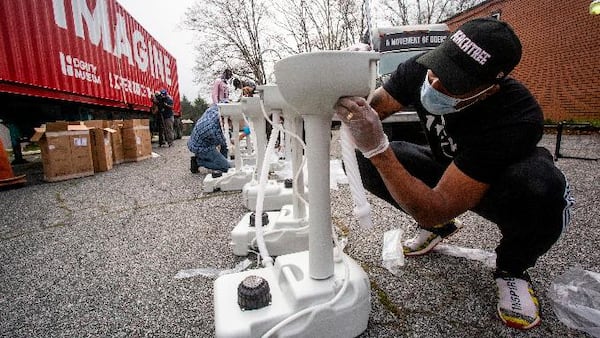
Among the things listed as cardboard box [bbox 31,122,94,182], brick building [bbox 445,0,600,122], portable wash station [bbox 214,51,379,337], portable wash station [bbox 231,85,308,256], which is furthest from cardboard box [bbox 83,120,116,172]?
brick building [bbox 445,0,600,122]

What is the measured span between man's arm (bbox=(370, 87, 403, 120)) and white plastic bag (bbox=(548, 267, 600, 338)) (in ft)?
2.78

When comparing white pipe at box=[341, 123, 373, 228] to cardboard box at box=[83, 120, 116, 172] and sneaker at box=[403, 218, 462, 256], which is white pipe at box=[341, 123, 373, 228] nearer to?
sneaker at box=[403, 218, 462, 256]

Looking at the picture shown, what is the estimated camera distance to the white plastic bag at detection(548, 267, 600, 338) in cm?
87

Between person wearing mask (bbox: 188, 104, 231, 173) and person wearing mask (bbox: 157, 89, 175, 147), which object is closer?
person wearing mask (bbox: 188, 104, 231, 173)

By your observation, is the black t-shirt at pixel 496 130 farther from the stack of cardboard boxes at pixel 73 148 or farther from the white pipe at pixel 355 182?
the stack of cardboard boxes at pixel 73 148

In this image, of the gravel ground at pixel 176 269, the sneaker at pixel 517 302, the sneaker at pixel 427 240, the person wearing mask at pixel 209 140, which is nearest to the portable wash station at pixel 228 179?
the gravel ground at pixel 176 269

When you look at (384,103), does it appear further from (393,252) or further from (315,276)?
(315,276)

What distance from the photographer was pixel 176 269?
1.26 metres

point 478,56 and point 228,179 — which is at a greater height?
point 478,56

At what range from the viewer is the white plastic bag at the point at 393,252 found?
122cm

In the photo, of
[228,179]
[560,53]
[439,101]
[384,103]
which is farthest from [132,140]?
[560,53]

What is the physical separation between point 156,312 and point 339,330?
618mm

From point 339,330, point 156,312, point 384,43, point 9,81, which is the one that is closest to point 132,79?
point 9,81

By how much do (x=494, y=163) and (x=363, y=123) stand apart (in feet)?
1.48
